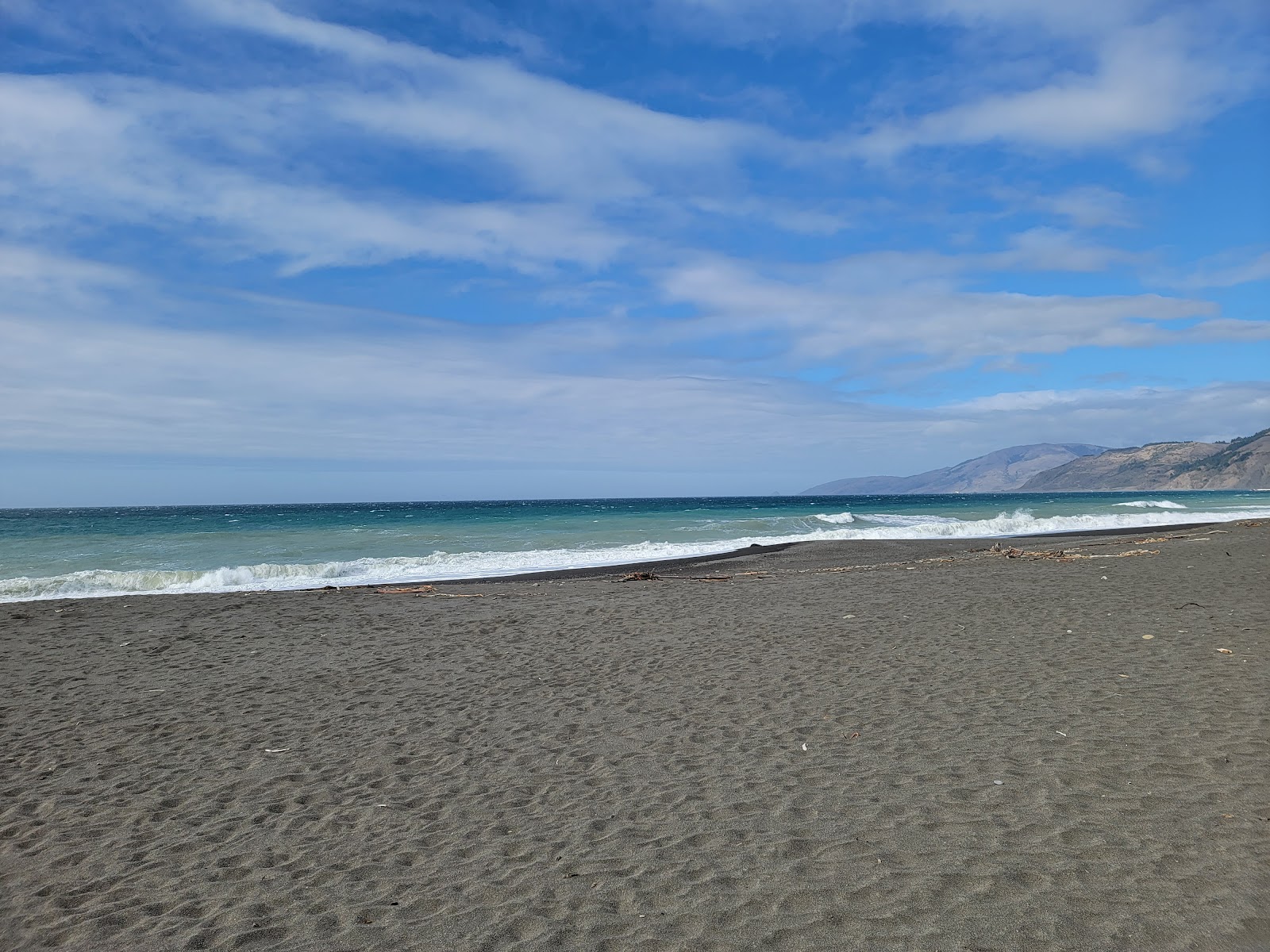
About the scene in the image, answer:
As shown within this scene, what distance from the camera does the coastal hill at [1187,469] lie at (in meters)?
144

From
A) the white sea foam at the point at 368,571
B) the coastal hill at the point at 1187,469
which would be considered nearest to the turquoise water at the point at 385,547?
the white sea foam at the point at 368,571

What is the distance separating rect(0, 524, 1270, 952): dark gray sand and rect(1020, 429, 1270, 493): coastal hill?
6478 inches

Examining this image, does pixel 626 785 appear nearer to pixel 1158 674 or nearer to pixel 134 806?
pixel 134 806

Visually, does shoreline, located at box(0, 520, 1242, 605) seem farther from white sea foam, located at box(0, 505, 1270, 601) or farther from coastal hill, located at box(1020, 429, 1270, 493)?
coastal hill, located at box(1020, 429, 1270, 493)

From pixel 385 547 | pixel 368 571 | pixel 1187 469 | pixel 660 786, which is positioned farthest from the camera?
pixel 1187 469

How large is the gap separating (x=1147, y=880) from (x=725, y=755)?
272 cm

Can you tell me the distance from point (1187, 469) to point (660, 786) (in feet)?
638

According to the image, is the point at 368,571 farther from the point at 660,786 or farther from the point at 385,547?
the point at 660,786

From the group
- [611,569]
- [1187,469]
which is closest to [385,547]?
[611,569]

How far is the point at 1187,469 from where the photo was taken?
536 ft

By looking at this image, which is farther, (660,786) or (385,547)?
(385,547)

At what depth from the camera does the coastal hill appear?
A: 14388 cm

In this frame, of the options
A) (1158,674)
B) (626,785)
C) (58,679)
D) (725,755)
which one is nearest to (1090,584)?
(1158,674)

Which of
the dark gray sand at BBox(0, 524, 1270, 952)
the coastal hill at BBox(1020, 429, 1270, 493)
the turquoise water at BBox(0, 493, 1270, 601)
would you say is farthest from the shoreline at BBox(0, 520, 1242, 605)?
the coastal hill at BBox(1020, 429, 1270, 493)
